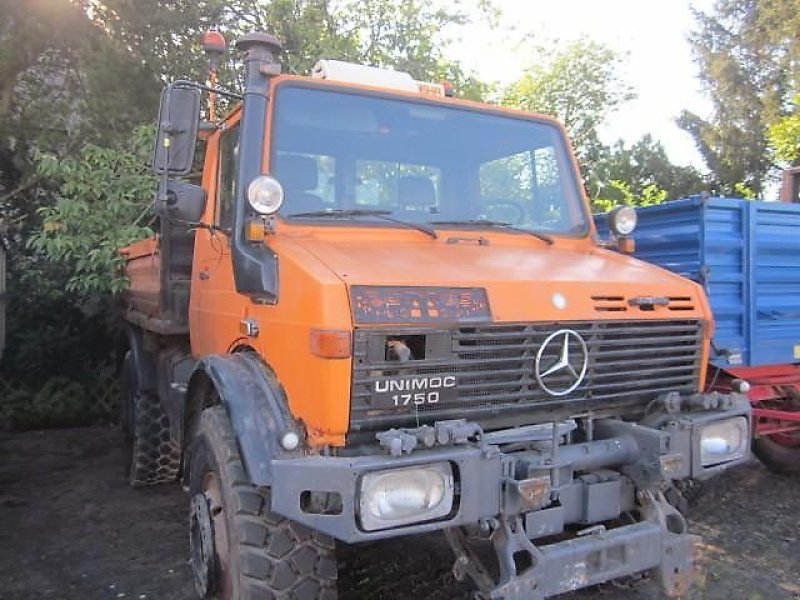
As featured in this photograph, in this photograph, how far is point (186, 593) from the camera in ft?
12.8

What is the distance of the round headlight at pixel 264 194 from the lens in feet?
10.5

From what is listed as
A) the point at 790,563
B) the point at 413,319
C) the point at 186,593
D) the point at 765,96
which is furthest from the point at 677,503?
the point at 765,96

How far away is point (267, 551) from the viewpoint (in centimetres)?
290

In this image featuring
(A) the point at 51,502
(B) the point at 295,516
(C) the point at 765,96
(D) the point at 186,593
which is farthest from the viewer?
(C) the point at 765,96

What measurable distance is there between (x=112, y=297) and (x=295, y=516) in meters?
5.47

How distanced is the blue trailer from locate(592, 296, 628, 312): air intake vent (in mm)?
1968

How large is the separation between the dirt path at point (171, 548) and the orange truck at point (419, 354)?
85 cm

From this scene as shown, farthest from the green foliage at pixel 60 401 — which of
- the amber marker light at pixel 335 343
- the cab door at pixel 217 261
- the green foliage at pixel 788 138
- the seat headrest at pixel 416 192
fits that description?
the green foliage at pixel 788 138

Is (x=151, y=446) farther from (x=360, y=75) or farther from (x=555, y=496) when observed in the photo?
(x=555, y=496)

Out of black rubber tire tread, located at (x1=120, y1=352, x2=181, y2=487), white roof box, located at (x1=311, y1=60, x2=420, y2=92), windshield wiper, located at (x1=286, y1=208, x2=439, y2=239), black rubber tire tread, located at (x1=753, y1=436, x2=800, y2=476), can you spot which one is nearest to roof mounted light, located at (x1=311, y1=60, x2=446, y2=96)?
white roof box, located at (x1=311, y1=60, x2=420, y2=92)

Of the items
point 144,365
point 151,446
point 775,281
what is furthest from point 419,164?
point 151,446

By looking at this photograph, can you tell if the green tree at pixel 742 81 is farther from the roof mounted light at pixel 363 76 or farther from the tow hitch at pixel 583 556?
the tow hitch at pixel 583 556

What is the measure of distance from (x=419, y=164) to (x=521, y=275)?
1010 millimetres

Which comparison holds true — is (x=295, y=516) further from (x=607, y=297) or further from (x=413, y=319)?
(x=607, y=297)
